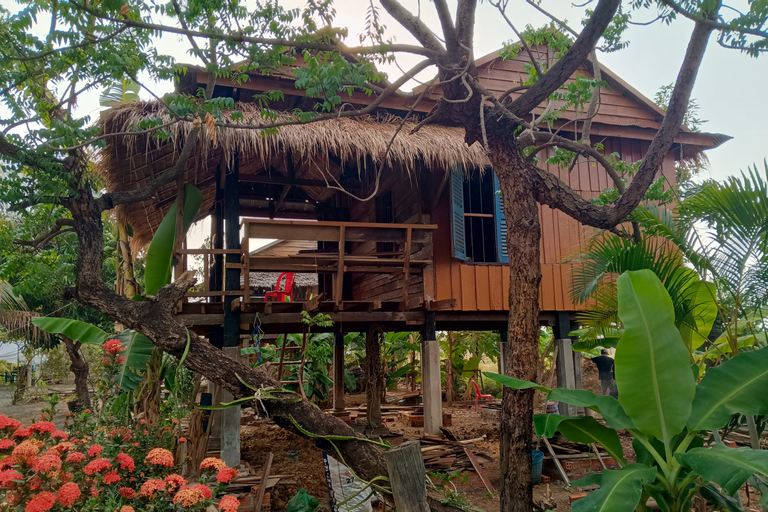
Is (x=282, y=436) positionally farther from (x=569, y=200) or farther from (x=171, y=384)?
(x=569, y=200)

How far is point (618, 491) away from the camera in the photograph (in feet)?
10.4

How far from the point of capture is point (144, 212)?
9.40m

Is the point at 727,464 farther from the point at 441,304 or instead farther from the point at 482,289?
the point at 482,289

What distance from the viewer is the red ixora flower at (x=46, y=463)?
277 cm

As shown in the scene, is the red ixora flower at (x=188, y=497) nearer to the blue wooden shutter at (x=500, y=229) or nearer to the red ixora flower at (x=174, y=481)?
the red ixora flower at (x=174, y=481)

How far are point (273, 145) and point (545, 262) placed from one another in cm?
444

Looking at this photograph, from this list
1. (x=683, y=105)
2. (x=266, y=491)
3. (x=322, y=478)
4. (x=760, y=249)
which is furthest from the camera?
(x=322, y=478)

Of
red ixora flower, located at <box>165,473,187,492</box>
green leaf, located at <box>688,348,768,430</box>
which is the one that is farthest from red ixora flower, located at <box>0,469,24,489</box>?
green leaf, located at <box>688,348,768,430</box>

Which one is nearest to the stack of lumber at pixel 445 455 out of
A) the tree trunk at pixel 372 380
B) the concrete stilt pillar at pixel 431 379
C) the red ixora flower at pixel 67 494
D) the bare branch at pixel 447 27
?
the concrete stilt pillar at pixel 431 379

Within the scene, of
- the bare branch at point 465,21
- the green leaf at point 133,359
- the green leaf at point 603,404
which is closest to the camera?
the green leaf at point 603,404

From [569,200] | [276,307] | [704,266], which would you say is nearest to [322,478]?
[276,307]

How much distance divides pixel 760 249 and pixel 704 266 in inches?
14.9

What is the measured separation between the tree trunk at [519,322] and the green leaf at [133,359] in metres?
3.37

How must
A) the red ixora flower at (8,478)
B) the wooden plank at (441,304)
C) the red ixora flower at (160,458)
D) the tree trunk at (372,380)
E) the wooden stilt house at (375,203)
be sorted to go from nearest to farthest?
the red ixora flower at (8,478), the red ixora flower at (160,458), the wooden stilt house at (375,203), the wooden plank at (441,304), the tree trunk at (372,380)
